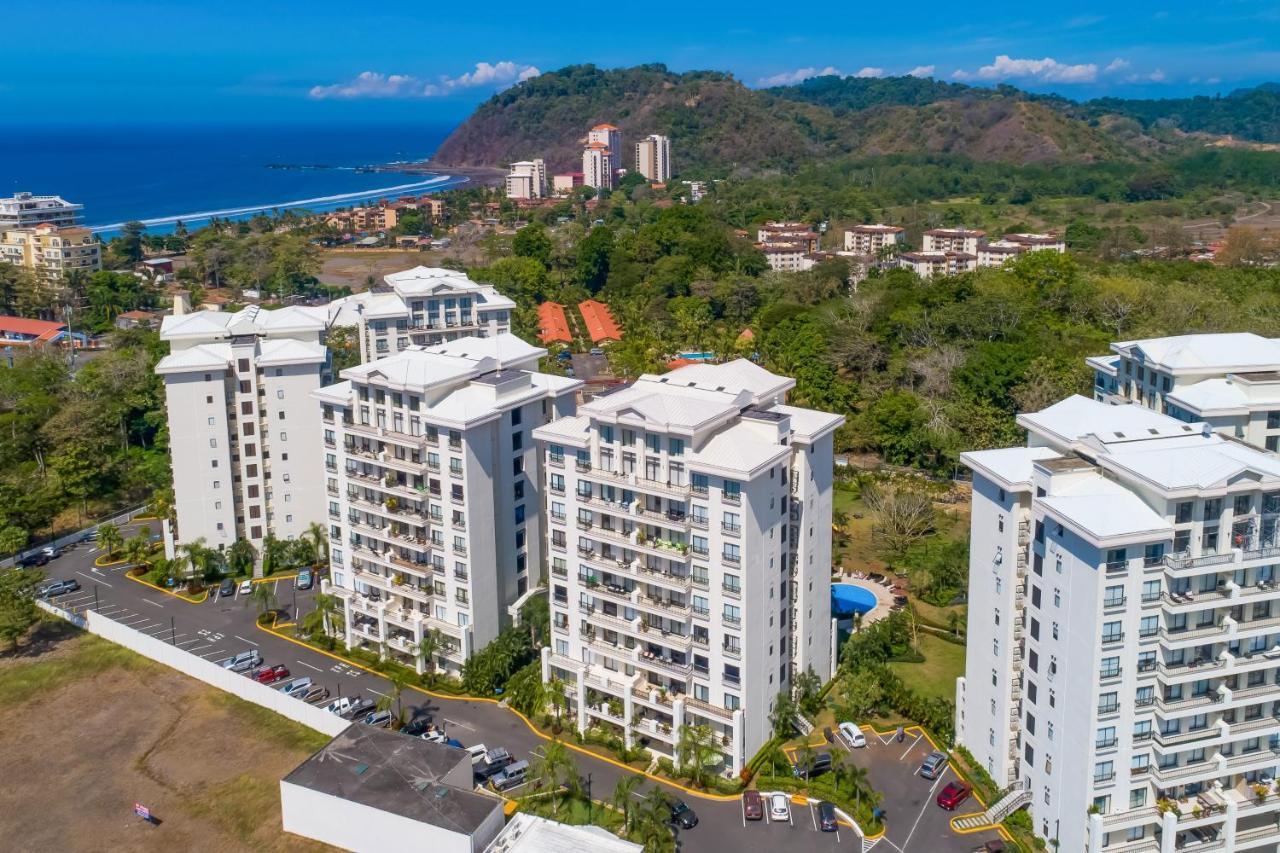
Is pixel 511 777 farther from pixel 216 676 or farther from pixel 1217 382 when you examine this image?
pixel 1217 382

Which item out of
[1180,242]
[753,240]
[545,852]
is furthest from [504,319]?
[1180,242]

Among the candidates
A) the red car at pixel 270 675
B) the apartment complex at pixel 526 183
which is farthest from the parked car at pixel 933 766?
the apartment complex at pixel 526 183

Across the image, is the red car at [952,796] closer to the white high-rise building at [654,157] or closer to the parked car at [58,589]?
the parked car at [58,589]

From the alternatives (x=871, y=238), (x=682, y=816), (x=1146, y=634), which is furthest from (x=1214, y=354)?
(x=871, y=238)

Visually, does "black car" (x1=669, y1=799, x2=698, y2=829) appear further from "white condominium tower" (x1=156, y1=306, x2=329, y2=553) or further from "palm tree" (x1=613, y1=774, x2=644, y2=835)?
"white condominium tower" (x1=156, y1=306, x2=329, y2=553)

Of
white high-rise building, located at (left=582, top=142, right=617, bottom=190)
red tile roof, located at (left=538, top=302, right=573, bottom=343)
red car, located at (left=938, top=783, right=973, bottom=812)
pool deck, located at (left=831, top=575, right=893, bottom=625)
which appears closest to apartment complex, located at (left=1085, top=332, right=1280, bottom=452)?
pool deck, located at (left=831, top=575, right=893, bottom=625)
